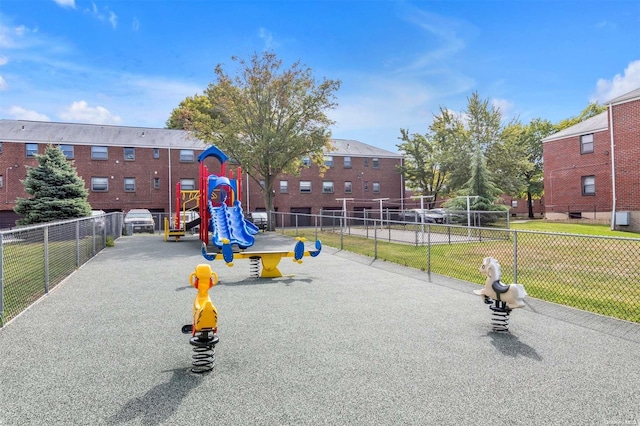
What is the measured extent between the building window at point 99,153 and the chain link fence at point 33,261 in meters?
26.1

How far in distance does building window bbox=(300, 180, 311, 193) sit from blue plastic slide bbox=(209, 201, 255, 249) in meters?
23.8

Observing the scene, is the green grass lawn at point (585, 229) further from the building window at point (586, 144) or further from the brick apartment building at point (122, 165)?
the brick apartment building at point (122, 165)

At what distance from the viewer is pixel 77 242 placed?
34.7 ft

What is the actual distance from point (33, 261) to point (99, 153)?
29.3 m

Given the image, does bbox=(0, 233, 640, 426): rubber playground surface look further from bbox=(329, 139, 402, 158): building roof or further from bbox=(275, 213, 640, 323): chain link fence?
bbox=(329, 139, 402, 158): building roof

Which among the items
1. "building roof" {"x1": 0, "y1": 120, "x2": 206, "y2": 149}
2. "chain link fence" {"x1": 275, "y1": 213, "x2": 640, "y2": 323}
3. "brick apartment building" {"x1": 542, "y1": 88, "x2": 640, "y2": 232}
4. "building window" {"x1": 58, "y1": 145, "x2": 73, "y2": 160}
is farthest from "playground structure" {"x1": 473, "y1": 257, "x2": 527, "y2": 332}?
"building window" {"x1": 58, "y1": 145, "x2": 73, "y2": 160}

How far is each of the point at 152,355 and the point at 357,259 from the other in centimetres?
829

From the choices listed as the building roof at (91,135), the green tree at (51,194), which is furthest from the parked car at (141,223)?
the building roof at (91,135)

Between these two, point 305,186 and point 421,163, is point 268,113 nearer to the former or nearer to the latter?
point 305,186

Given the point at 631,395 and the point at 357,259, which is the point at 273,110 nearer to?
the point at 357,259

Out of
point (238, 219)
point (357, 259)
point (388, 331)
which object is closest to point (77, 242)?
point (238, 219)

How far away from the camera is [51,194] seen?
21281 mm

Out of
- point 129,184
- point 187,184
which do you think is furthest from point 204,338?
point 129,184

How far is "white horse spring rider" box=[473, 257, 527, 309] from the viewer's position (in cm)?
502
